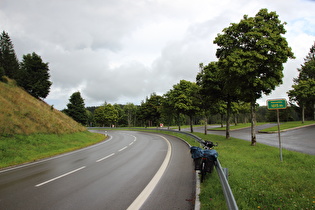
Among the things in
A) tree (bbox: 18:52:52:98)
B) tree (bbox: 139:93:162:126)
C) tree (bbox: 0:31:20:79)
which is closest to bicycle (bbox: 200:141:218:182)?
tree (bbox: 18:52:52:98)

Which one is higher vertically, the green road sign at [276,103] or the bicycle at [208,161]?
the green road sign at [276,103]

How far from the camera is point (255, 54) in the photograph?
12375 millimetres

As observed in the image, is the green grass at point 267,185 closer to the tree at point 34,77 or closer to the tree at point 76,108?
the tree at point 34,77

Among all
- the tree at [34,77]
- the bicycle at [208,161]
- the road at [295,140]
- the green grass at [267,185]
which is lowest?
the road at [295,140]

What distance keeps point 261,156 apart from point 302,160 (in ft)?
6.02

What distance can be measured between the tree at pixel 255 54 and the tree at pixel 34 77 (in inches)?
1322

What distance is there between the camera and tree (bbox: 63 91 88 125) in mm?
59969

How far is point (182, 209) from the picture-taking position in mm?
4270

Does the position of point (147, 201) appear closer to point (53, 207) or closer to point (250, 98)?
point (53, 207)

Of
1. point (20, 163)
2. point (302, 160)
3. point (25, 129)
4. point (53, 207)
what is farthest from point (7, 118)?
point (302, 160)

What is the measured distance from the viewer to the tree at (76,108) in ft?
197

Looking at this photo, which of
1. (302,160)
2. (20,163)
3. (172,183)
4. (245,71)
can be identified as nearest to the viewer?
(172,183)

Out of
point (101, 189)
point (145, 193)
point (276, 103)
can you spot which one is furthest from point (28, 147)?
point (276, 103)

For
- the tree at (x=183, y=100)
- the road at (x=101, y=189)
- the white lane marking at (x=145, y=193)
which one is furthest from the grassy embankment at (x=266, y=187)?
the tree at (x=183, y=100)
